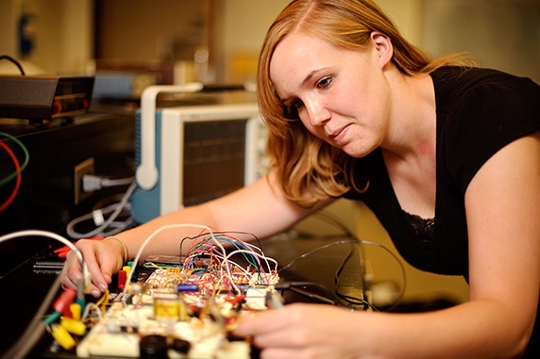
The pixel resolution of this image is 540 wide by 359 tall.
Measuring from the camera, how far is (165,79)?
281 cm

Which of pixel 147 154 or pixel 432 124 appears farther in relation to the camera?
pixel 147 154

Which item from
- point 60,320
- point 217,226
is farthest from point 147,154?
point 60,320

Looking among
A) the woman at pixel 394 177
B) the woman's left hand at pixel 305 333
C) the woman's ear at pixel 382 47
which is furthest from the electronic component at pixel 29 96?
the woman's left hand at pixel 305 333

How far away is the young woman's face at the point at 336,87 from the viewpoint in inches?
41.4

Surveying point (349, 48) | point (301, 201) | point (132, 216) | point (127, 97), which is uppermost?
point (349, 48)

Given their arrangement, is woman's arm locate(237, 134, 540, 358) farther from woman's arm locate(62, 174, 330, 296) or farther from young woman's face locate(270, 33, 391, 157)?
woman's arm locate(62, 174, 330, 296)

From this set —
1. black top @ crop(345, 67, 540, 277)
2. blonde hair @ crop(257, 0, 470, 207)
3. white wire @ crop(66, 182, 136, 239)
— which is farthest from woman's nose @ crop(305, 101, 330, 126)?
white wire @ crop(66, 182, 136, 239)

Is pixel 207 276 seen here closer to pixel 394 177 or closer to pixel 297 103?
pixel 297 103

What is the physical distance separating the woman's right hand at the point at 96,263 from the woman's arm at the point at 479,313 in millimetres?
304

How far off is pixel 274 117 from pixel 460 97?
14.6 inches

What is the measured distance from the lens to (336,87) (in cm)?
105

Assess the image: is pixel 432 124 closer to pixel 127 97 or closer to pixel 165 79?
pixel 127 97

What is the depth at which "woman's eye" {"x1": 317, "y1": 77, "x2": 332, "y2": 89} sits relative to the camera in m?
1.06

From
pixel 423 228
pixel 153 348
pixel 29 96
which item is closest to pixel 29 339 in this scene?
pixel 153 348
